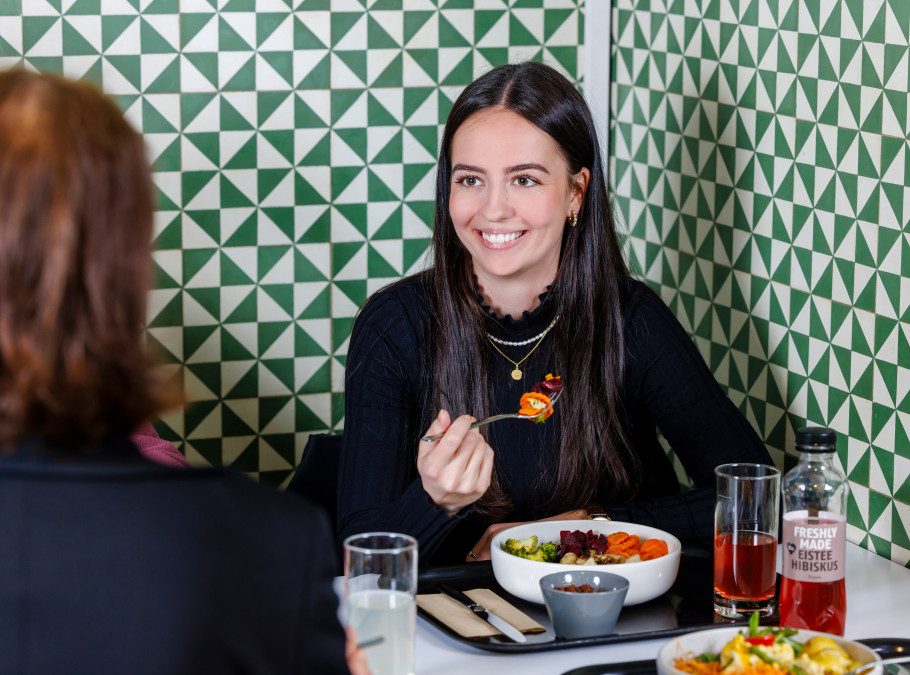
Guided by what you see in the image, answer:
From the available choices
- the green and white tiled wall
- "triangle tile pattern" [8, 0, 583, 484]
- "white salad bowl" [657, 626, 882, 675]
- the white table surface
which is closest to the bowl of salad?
"white salad bowl" [657, 626, 882, 675]

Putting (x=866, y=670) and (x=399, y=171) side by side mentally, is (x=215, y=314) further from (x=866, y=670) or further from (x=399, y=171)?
(x=866, y=670)

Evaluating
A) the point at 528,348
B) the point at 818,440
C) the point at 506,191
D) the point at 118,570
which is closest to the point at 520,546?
the point at 818,440

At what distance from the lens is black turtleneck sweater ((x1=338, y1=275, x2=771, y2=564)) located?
173 cm

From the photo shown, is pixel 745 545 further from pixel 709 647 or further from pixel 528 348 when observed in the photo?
pixel 528 348

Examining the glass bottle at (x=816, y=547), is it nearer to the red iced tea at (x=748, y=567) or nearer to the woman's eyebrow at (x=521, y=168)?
the red iced tea at (x=748, y=567)

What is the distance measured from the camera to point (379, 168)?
2.32 meters

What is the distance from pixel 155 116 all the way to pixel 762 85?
110cm

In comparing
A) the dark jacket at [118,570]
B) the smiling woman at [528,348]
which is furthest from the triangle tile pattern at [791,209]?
the dark jacket at [118,570]

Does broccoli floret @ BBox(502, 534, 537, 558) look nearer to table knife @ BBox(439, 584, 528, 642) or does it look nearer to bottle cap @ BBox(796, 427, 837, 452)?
table knife @ BBox(439, 584, 528, 642)

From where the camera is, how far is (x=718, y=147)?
205 cm

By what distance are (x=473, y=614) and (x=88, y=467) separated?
2.14 feet

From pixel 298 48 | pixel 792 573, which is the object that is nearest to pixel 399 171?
pixel 298 48

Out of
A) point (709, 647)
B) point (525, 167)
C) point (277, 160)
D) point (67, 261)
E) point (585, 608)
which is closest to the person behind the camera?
point (67, 261)

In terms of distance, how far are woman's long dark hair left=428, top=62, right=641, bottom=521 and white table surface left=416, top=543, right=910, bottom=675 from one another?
0.46 m
